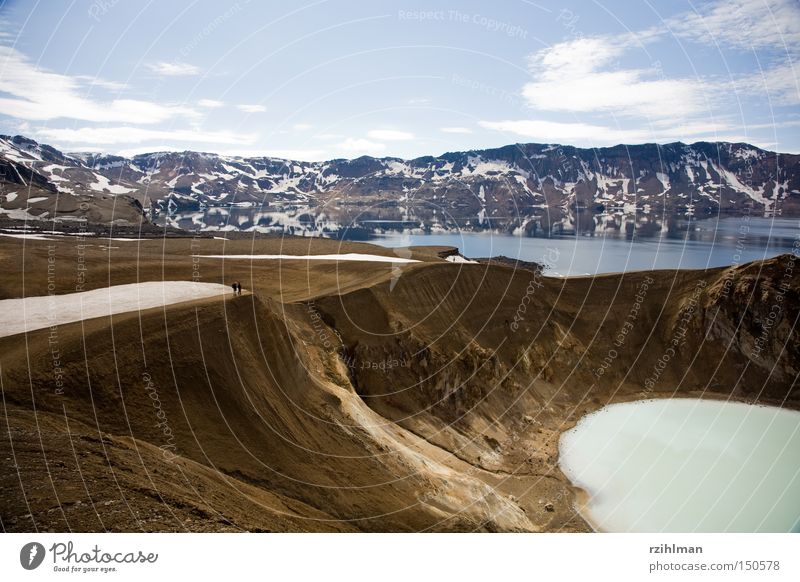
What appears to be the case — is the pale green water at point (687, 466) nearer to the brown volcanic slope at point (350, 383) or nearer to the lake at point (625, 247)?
the brown volcanic slope at point (350, 383)

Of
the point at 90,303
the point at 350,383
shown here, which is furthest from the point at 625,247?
the point at 90,303

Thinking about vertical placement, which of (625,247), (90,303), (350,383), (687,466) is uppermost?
(625,247)

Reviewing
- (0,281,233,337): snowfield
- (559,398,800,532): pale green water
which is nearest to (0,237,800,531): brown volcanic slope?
(0,281,233,337): snowfield

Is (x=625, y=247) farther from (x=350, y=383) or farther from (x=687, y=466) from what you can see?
(x=350, y=383)

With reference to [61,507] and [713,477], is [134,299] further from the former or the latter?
[713,477]

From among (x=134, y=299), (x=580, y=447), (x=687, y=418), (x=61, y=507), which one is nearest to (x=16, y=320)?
(x=134, y=299)

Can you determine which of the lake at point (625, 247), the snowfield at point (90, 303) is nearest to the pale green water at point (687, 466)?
the snowfield at point (90, 303)
